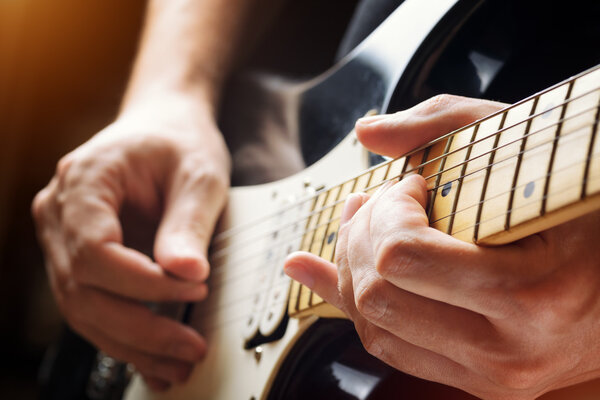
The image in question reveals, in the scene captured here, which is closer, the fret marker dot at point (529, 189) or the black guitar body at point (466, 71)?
the fret marker dot at point (529, 189)

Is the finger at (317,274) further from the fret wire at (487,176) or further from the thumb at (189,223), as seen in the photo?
the thumb at (189,223)

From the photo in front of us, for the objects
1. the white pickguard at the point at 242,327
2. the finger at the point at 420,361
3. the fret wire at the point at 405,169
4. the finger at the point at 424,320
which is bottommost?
the white pickguard at the point at 242,327

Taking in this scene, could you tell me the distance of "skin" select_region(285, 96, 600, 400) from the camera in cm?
34

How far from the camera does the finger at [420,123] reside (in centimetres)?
44

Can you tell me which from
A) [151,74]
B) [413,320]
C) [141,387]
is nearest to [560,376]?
[413,320]

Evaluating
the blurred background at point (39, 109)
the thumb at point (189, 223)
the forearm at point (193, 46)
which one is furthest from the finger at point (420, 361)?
the blurred background at point (39, 109)

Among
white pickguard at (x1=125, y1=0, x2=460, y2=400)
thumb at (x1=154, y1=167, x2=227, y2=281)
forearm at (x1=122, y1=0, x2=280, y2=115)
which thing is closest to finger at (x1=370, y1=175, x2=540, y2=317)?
white pickguard at (x1=125, y1=0, x2=460, y2=400)

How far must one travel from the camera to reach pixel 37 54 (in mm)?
2037

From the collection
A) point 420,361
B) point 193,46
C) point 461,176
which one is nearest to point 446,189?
point 461,176

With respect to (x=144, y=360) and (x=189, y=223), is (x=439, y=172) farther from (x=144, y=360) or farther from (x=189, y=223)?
(x=144, y=360)

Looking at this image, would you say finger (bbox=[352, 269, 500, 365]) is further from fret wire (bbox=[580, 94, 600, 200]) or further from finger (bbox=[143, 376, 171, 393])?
finger (bbox=[143, 376, 171, 393])

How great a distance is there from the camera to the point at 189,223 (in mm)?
774

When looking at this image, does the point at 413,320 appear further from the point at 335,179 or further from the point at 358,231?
the point at 335,179

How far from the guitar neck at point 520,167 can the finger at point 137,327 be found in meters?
0.41
